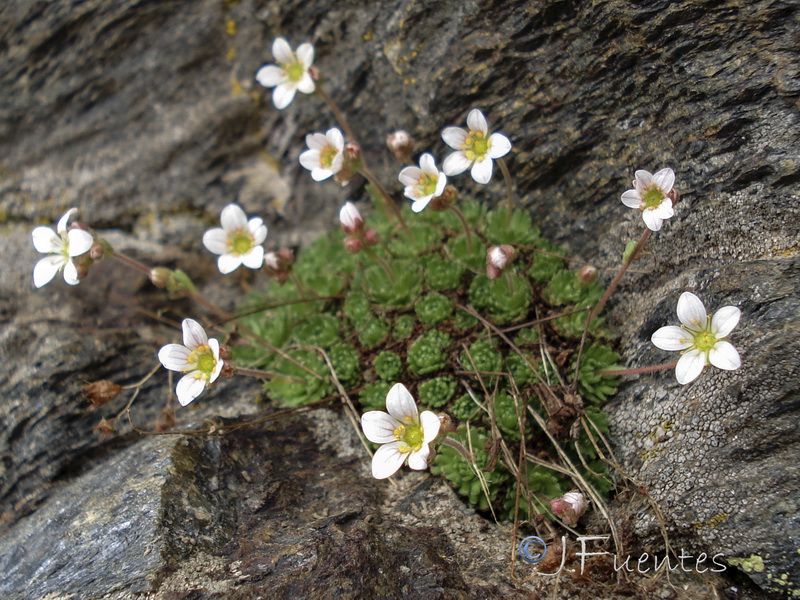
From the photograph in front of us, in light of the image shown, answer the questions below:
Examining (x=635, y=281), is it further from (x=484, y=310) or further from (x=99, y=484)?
(x=99, y=484)

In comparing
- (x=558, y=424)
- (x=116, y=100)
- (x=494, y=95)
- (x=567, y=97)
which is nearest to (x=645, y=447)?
(x=558, y=424)

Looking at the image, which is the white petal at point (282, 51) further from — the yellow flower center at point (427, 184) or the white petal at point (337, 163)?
the yellow flower center at point (427, 184)

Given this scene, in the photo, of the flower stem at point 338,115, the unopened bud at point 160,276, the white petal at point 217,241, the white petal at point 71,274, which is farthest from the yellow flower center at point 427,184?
the white petal at point 71,274

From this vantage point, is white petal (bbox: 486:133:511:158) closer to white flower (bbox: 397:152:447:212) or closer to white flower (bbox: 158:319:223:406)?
white flower (bbox: 397:152:447:212)

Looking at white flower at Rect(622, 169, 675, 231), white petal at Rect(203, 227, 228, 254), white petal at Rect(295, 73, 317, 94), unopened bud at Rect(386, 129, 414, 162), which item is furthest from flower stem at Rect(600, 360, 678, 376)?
white petal at Rect(295, 73, 317, 94)

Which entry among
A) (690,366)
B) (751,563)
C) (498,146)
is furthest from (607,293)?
(751,563)
